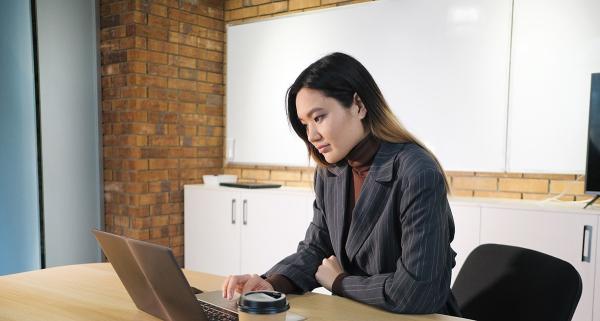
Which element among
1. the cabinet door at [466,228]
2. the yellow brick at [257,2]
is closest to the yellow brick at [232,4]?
the yellow brick at [257,2]

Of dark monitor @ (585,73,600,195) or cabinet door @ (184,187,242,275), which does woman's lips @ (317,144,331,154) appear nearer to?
dark monitor @ (585,73,600,195)

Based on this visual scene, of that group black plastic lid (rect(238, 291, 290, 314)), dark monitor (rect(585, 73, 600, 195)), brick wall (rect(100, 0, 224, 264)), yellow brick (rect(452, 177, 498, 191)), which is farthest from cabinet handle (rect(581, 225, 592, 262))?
brick wall (rect(100, 0, 224, 264))

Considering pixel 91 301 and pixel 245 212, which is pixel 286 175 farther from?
pixel 91 301

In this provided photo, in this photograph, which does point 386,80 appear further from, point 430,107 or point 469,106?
point 469,106

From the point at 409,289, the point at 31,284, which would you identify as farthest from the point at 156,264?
the point at 31,284

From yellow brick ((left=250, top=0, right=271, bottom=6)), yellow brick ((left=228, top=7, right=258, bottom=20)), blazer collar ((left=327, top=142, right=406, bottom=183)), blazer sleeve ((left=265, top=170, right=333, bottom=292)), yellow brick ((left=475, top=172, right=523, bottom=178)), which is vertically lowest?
blazer sleeve ((left=265, top=170, right=333, bottom=292))

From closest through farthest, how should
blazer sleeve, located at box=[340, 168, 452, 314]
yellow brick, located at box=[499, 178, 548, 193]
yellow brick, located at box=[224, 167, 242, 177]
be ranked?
blazer sleeve, located at box=[340, 168, 452, 314] < yellow brick, located at box=[499, 178, 548, 193] < yellow brick, located at box=[224, 167, 242, 177]

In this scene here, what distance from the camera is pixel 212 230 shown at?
377 centimetres

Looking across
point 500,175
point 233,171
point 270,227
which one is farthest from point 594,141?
point 233,171

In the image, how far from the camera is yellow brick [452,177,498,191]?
122 inches

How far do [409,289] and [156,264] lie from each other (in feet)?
2.07

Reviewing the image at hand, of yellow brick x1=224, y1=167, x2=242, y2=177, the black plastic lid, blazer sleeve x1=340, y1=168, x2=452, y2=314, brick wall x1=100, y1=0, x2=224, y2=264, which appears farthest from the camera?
yellow brick x1=224, y1=167, x2=242, y2=177

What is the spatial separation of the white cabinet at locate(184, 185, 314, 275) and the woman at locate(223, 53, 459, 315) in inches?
66.1

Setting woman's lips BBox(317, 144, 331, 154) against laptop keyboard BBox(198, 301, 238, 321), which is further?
woman's lips BBox(317, 144, 331, 154)
